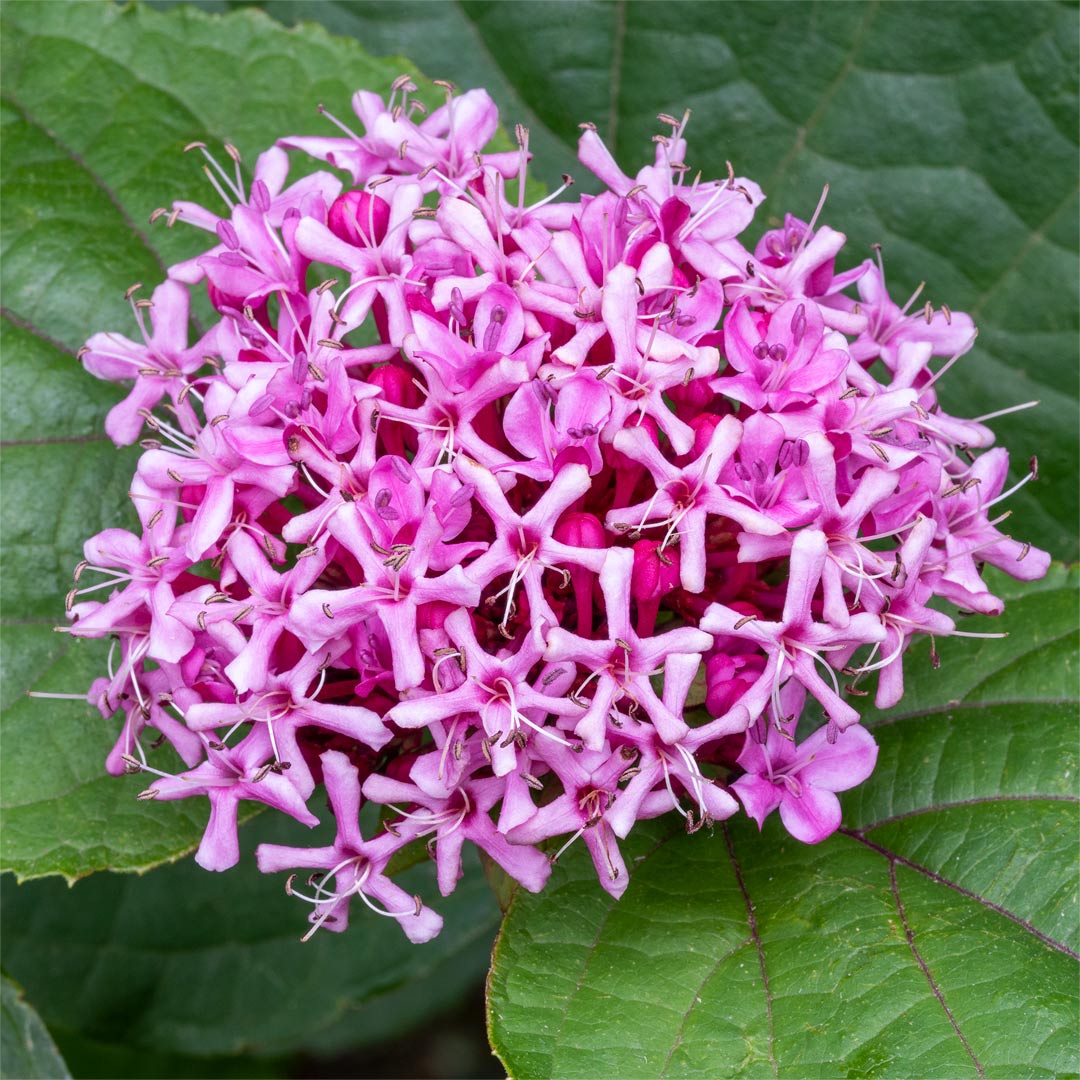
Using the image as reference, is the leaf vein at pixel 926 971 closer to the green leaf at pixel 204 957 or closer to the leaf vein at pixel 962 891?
the leaf vein at pixel 962 891

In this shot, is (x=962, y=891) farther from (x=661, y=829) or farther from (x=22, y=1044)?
(x=22, y=1044)

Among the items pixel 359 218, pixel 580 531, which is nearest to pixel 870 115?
pixel 359 218

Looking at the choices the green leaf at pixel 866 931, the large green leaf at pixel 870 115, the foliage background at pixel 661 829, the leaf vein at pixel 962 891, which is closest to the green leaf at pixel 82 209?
the foliage background at pixel 661 829

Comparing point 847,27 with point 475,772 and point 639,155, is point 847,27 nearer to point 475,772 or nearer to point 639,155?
point 639,155

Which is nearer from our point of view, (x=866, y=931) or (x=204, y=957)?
(x=866, y=931)

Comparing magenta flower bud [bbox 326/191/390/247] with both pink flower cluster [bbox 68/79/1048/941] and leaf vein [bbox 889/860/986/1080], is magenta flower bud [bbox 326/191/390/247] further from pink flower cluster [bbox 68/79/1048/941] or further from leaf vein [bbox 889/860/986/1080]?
leaf vein [bbox 889/860/986/1080]

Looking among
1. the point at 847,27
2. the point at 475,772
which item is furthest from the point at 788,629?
the point at 847,27
